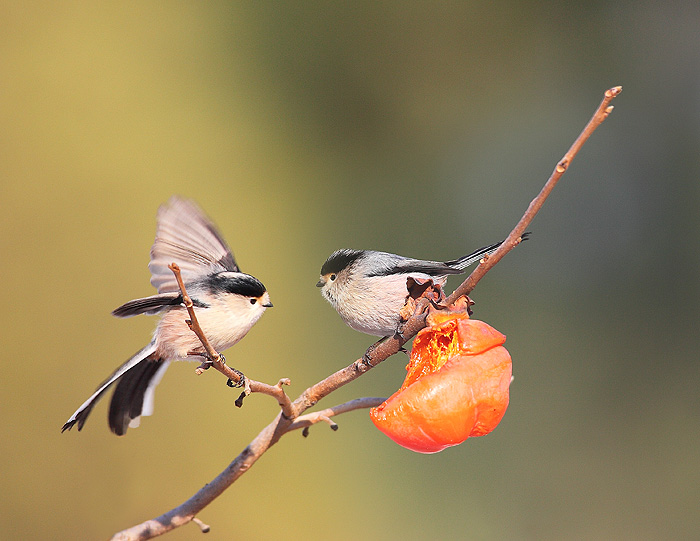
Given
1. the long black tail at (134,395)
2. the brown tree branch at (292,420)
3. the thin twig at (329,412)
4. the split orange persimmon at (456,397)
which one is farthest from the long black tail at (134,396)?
the split orange persimmon at (456,397)

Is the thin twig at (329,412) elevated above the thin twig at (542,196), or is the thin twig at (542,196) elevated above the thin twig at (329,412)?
the thin twig at (542,196)

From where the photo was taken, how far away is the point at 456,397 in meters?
0.65

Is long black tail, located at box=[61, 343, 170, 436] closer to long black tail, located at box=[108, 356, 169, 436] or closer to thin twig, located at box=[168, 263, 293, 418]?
long black tail, located at box=[108, 356, 169, 436]

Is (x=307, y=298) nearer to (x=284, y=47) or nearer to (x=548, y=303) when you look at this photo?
(x=284, y=47)

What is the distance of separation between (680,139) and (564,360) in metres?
1.65

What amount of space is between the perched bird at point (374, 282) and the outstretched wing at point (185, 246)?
21cm

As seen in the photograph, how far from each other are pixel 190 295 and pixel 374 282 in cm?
34

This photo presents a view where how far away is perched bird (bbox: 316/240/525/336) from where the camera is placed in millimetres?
1061

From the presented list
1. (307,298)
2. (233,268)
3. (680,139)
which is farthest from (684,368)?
(233,268)

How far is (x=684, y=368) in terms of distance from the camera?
3754mm

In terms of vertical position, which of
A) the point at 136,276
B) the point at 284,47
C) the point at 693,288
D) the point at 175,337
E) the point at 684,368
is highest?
the point at 284,47

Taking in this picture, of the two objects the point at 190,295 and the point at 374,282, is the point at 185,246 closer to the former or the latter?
the point at 190,295

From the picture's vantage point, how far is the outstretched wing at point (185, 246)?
92 cm

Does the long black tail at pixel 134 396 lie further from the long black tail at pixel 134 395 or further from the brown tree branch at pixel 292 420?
the brown tree branch at pixel 292 420
